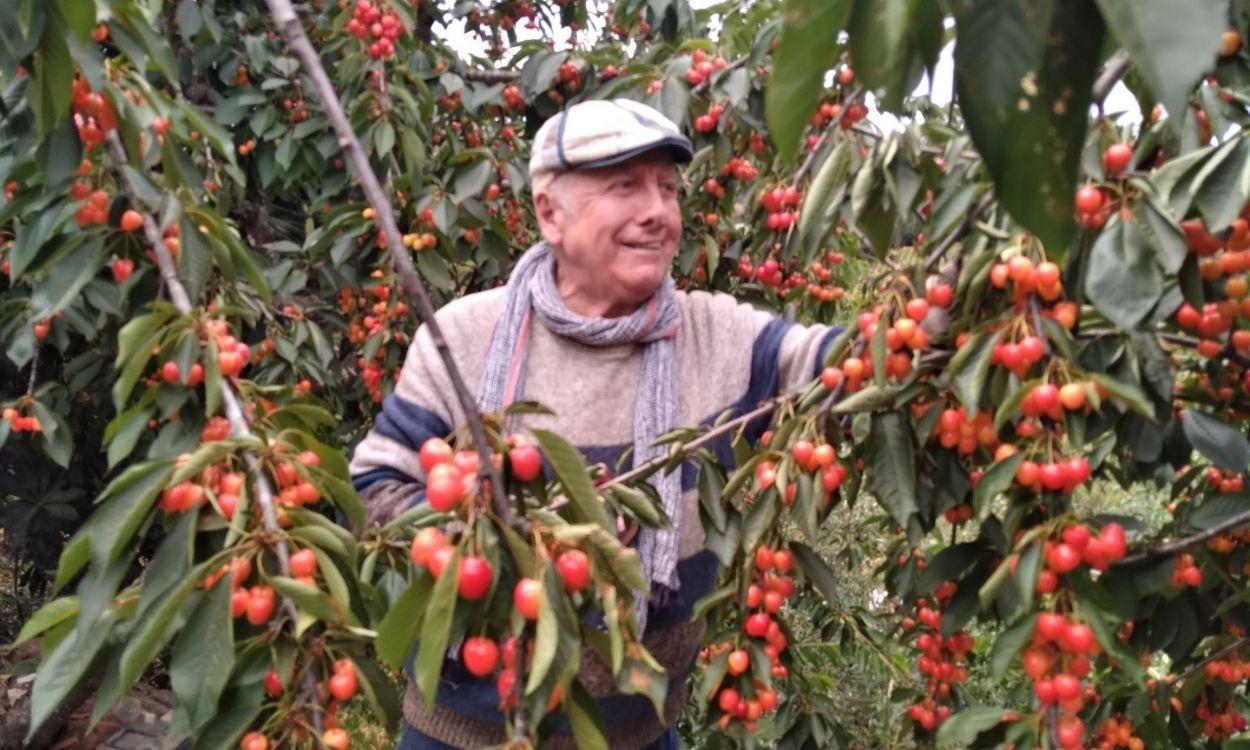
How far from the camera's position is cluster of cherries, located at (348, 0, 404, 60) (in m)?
3.12

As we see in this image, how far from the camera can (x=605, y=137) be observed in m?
1.96

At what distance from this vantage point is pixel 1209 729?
6.34 feet

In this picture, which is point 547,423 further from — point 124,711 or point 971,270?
point 124,711

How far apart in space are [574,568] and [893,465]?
0.60m

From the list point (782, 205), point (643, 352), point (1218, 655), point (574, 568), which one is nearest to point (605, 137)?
point (643, 352)

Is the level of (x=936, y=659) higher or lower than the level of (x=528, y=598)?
lower

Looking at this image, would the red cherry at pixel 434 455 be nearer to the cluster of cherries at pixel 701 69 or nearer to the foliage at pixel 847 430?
the foliage at pixel 847 430

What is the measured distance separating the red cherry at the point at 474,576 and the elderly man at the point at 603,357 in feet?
3.09

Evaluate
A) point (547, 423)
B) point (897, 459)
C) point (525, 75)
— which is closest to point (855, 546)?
point (525, 75)

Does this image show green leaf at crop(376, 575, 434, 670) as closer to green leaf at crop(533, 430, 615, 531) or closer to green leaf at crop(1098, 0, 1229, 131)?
green leaf at crop(533, 430, 615, 531)

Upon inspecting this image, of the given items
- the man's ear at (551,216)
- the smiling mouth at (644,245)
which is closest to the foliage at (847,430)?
the smiling mouth at (644,245)

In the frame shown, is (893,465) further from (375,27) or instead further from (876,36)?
(375,27)

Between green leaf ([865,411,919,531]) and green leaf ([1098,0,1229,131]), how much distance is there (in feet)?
3.75

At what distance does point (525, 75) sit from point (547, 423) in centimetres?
→ 188
